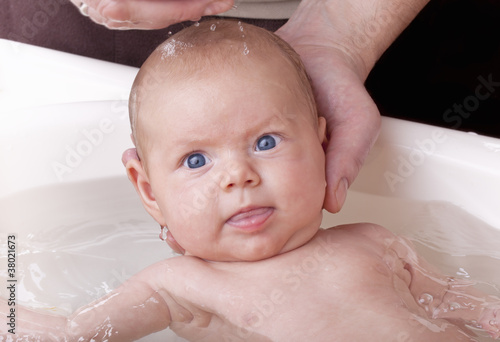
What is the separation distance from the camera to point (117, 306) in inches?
38.4

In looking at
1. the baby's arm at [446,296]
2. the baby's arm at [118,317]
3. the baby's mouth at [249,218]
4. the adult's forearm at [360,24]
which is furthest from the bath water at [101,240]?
the baby's mouth at [249,218]

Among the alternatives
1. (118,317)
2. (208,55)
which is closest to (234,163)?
(208,55)

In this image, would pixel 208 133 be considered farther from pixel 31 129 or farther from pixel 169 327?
pixel 31 129

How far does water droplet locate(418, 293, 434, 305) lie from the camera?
3.44 ft

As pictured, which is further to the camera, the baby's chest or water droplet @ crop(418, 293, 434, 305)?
water droplet @ crop(418, 293, 434, 305)

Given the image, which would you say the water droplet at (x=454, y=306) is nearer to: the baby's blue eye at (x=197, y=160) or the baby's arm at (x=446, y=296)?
the baby's arm at (x=446, y=296)

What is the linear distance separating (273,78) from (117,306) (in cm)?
42

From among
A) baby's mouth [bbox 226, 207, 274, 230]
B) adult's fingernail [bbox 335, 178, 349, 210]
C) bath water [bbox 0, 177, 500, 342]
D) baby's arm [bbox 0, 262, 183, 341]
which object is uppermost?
baby's mouth [bbox 226, 207, 274, 230]

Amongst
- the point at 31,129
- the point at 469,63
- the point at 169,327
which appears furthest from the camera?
the point at 469,63

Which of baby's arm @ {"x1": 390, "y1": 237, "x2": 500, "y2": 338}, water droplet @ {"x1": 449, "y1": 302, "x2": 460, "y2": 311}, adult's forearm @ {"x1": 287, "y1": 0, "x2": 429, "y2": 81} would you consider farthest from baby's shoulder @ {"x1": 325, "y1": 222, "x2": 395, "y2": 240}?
adult's forearm @ {"x1": 287, "y1": 0, "x2": 429, "y2": 81}

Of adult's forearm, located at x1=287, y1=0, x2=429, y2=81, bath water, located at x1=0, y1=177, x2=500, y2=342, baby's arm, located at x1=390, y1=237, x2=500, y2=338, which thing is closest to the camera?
baby's arm, located at x1=390, y1=237, x2=500, y2=338

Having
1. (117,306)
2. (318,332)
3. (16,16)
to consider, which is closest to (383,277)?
(318,332)

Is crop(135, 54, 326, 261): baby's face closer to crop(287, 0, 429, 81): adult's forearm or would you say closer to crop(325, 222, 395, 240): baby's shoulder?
crop(325, 222, 395, 240): baby's shoulder

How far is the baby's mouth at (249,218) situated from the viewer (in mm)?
911
